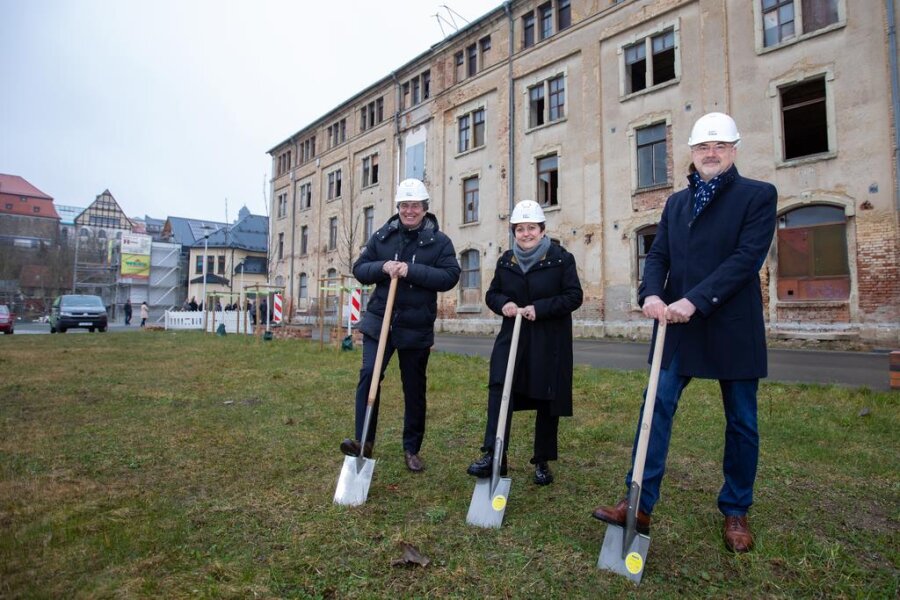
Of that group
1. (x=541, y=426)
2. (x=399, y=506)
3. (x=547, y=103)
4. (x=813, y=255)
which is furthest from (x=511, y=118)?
(x=399, y=506)

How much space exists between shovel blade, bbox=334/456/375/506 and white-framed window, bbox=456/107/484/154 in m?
21.8

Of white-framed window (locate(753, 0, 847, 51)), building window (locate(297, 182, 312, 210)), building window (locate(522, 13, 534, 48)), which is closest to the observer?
white-framed window (locate(753, 0, 847, 51))

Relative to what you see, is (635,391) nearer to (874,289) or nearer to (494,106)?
(874,289)

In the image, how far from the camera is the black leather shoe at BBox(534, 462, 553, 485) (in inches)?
140

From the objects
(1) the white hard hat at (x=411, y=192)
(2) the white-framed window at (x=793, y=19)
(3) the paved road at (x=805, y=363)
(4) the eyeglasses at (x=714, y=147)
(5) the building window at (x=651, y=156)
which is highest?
(2) the white-framed window at (x=793, y=19)

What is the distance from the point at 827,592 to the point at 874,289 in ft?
46.1

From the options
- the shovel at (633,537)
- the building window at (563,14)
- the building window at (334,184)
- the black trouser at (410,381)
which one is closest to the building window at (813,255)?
the building window at (563,14)

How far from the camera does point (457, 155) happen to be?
24.7 meters

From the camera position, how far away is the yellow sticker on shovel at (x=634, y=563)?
2322mm

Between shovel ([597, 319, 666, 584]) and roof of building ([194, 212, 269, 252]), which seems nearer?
shovel ([597, 319, 666, 584])

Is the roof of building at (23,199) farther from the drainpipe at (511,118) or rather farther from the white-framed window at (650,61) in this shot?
the white-framed window at (650,61)

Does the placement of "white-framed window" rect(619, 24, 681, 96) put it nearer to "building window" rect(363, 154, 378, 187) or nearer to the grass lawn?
the grass lawn

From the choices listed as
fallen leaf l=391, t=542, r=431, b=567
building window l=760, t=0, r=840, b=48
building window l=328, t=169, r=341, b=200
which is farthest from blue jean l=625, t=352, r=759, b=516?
building window l=328, t=169, r=341, b=200

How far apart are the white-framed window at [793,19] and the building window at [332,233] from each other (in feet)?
81.8
